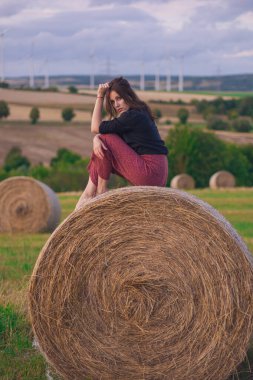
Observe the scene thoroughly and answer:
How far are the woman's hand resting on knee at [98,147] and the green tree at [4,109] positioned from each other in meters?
70.9

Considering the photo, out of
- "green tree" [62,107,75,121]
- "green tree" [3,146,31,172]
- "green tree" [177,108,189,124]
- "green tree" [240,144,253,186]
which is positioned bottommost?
"green tree" [240,144,253,186]

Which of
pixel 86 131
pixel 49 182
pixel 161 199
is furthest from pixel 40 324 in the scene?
pixel 86 131

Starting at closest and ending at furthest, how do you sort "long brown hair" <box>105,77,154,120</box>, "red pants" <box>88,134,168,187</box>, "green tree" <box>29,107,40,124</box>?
"red pants" <box>88,134,168,187</box> < "long brown hair" <box>105,77,154,120</box> < "green tree" <box>29,107,40,124</box>

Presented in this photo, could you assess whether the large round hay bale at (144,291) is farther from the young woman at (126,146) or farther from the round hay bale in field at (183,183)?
the round hay bale in field at (183,183)

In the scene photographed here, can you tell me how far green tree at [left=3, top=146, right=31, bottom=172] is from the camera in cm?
7019

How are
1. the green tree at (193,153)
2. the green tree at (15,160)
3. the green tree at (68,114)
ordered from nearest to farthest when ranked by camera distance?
1. the green tree at (15,160)
2. the green tree at (193,153)
3. the green tree at (68,114)

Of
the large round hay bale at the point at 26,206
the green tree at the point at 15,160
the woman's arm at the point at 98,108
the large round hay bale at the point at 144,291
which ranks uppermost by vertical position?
the woman's arm at the point at 98,108

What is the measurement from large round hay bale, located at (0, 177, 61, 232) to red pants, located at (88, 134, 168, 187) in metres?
13.3

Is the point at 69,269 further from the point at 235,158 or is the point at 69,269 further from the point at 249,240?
the point at 235,158

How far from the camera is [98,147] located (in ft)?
28.9

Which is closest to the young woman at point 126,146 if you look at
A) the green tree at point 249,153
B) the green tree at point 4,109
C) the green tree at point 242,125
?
the green tree at point 4,109

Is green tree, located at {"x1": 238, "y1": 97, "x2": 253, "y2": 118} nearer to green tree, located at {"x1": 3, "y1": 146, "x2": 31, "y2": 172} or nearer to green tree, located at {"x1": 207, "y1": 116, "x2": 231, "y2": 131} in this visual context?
green tree, located at {"x1": 207, "y1": 116, "x2": 231, "y2": 131}

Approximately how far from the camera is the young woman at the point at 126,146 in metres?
8.96

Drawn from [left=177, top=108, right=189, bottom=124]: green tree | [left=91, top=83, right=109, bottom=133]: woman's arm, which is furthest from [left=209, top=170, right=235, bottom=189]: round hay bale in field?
[left=91, top=83, right=109, bottom=133]: woman's arm
